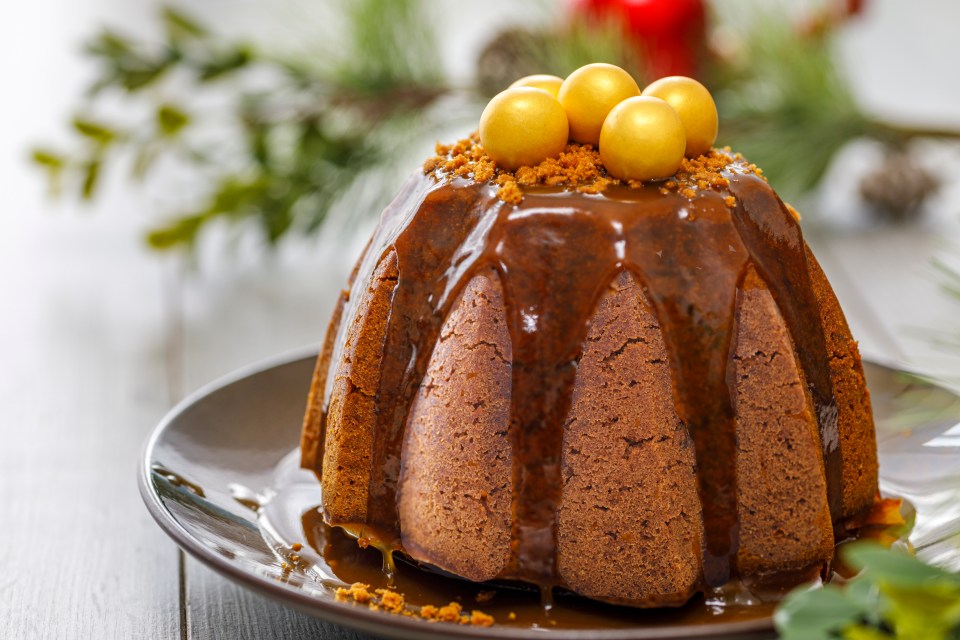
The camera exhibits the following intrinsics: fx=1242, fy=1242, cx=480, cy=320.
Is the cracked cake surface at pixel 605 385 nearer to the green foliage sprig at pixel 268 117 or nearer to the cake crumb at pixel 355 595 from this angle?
the cake crumb at pixel 355 595

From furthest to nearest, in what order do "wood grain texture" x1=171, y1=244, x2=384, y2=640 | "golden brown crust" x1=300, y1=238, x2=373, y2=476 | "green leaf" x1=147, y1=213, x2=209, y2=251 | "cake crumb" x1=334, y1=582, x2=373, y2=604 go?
"green leaf" x1=147, y1=213, x2=209, y2=251
"wood grain texture" x1=171, y1=244, x2=384, y2=640
"golden brown crust" x1=300, y1=238, x2=373, y2=476
"cake crumb" x1=334, y1=582, x2=373, y2=604

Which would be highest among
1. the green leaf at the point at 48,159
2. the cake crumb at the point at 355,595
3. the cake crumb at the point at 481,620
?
the green leaf at the point at 48,159

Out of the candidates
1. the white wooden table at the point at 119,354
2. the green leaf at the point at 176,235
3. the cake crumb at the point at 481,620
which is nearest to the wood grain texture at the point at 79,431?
the white wooden table at the point at 119,354

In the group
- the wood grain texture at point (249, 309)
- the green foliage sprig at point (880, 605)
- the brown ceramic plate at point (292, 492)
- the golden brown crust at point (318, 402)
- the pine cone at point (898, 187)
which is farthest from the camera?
the pine cone at point (898, 187)

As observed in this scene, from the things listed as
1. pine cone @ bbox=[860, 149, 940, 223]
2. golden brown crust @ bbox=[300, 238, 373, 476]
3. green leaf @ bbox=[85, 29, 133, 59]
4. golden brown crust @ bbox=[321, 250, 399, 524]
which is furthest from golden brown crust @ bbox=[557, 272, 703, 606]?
pine cone @ bbox=[860, 149, 940, 223]

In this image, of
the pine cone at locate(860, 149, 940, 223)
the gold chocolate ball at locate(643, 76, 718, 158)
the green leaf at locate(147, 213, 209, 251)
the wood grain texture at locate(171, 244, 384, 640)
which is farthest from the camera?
the pine cone at locate(860, 149, 940, 223)

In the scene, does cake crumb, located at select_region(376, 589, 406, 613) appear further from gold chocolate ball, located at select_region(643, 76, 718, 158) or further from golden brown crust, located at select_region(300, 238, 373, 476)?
gold chocolate ball, located at select_region(643, 76, 718, 158)
